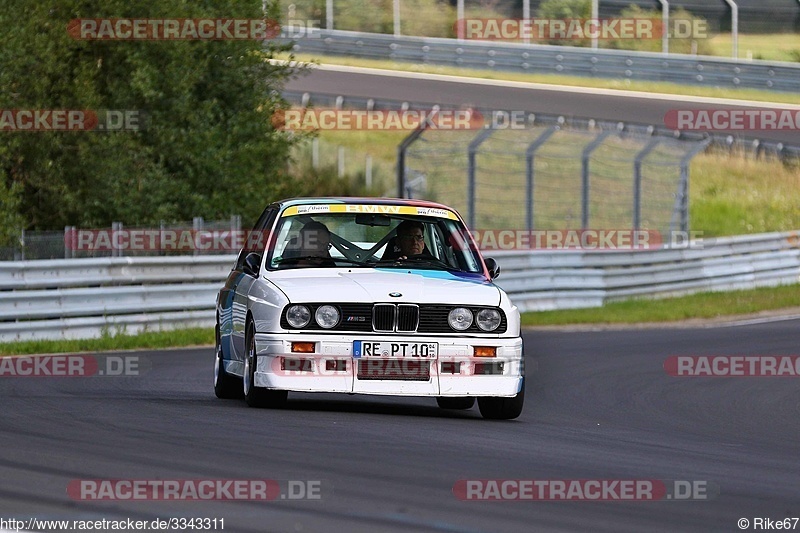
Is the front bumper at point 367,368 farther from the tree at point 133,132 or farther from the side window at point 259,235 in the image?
the tree at point 133,132

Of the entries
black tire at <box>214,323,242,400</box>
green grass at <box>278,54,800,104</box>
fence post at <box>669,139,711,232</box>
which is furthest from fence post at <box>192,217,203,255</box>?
green grass at <box>278,54,800,104</box>

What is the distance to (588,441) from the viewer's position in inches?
368

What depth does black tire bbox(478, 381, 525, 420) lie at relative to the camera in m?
10.4

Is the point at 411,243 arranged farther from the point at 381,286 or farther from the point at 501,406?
the point at 501,406

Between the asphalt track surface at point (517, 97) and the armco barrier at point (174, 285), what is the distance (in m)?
10.3

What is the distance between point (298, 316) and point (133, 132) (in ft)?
45.3

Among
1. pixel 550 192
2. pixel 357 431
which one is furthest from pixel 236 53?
pixel 357 431

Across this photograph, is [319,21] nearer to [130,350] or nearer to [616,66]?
[616,66]

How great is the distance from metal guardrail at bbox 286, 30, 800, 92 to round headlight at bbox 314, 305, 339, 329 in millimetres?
28148

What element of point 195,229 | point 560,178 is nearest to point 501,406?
point 195,229

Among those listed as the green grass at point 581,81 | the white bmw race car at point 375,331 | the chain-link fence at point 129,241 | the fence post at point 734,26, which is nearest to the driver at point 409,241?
the white bmw race car at point 375,331

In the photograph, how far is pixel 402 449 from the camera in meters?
8.33

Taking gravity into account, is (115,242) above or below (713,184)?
above

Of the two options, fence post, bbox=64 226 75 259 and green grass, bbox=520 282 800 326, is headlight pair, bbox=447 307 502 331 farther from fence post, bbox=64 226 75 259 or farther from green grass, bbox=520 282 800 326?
green grass, bbox=520 282 800 326
